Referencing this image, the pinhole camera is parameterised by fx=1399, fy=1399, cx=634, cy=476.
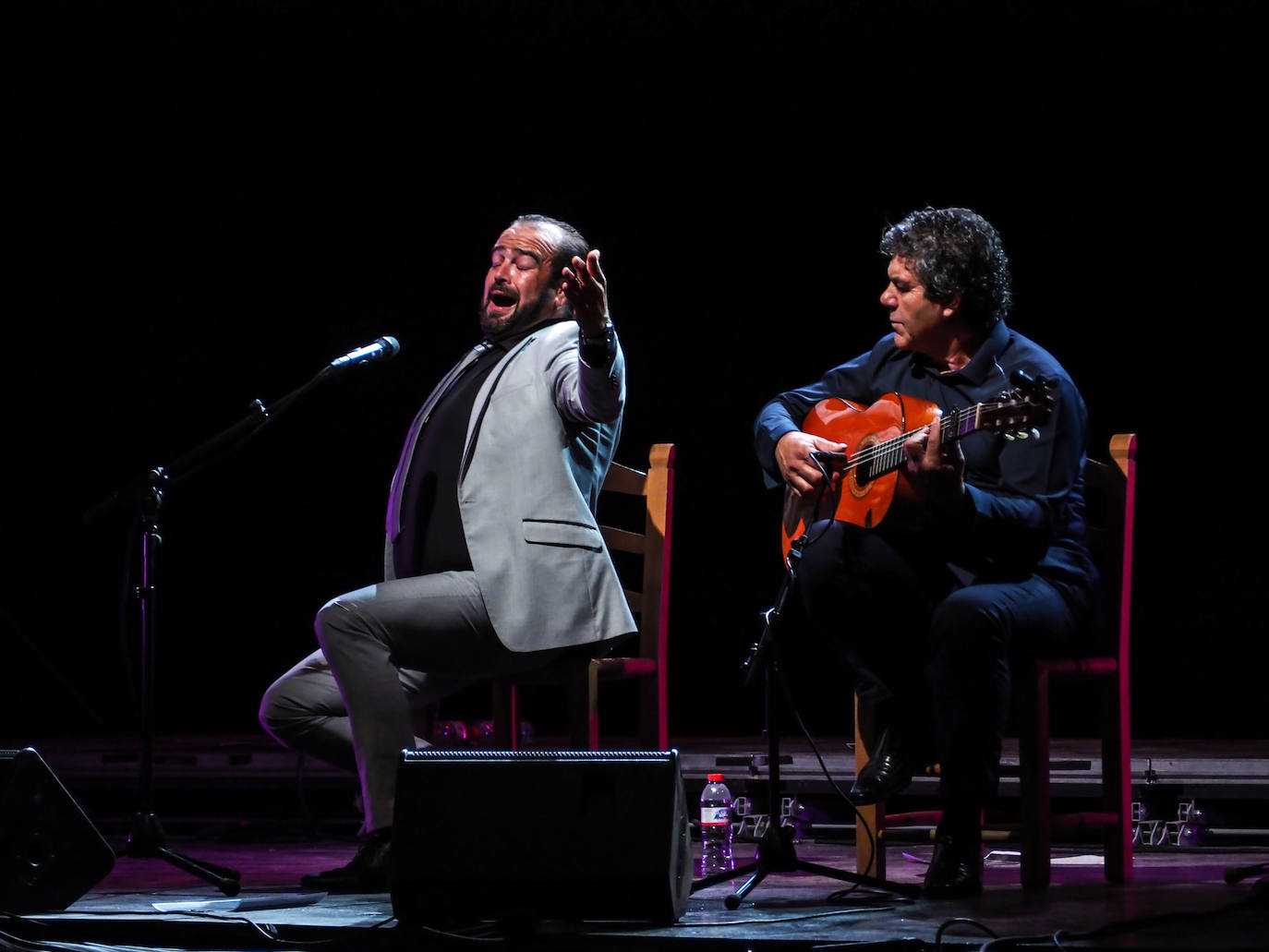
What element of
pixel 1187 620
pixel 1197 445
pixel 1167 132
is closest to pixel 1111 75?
pixel 1167 132

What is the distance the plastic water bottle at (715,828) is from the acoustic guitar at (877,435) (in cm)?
91

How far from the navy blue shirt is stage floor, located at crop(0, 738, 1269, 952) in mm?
641

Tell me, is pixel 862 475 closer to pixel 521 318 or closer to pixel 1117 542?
pixel 1117 542

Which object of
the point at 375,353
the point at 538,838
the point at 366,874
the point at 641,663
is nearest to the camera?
the point at 538,838

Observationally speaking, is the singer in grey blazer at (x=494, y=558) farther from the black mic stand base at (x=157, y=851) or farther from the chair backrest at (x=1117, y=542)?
the chair backrest at (x=1117, y=542)

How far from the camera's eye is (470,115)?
5.61 meters

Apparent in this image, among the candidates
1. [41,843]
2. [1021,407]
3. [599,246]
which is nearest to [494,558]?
[41,843]

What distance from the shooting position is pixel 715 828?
12.1 ft

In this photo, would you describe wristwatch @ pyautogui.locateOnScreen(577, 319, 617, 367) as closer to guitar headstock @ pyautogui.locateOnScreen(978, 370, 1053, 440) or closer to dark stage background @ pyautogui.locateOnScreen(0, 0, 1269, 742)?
guitar headstock @ pyautogui.locateOnScreen(978, 370, 1053, 440)

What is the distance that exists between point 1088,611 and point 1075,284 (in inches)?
91.5

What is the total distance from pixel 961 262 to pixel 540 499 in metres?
1.02

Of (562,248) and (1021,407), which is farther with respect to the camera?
(562,248)

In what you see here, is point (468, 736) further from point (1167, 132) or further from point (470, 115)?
point (1167, 132)

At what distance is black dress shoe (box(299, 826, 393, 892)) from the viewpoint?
268 centimetres
